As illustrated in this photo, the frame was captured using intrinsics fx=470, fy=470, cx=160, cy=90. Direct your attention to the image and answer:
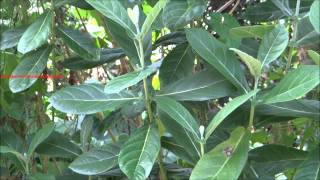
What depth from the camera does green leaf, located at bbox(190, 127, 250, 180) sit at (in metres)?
0.59

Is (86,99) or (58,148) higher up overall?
(86,99)

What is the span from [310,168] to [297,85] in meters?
0.17

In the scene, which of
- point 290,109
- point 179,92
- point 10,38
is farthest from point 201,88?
point 10,38

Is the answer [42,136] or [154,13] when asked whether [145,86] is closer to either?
[154,13]

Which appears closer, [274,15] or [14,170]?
[274,15]

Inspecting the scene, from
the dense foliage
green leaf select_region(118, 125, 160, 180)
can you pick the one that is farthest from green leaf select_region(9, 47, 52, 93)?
green leaf select_region(118, 125, 160, 180)

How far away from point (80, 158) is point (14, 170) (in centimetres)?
42

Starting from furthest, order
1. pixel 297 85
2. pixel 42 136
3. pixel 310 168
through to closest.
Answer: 1. pixel 42 136
2. pixel 310 168
3. pixel 297 85

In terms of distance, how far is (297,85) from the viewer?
57cm

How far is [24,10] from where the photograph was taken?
1016 millimetres

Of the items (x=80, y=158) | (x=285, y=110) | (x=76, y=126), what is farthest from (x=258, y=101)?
(x=76, y=126)

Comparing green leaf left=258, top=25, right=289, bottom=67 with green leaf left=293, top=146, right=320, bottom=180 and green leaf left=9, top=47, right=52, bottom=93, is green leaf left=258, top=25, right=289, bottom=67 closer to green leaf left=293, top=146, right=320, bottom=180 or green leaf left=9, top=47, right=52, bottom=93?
green leaf left=293, top=146, right=320, bottom=180

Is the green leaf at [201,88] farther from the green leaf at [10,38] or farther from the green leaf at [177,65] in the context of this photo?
the green leaf at [10,38]

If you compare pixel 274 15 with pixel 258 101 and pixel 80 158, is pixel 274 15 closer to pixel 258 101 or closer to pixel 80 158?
pixel 258 101
